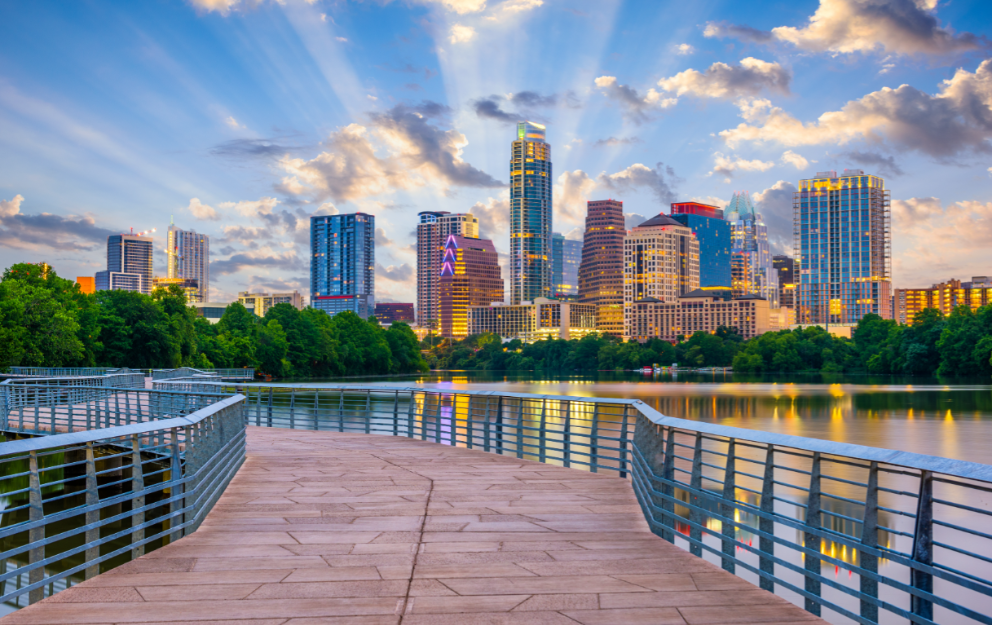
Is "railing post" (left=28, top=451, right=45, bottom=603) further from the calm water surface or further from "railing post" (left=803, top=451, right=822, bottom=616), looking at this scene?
the calm water surface

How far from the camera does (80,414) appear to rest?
1054 inches

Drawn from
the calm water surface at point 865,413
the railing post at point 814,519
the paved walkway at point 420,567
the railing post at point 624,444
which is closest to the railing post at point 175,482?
the paved walkway at point 420,567

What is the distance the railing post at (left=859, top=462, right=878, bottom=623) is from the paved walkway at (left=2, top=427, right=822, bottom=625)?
446 mm

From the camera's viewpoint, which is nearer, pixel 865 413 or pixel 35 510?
pixel 35 510

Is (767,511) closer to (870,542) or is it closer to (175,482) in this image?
(870,542)

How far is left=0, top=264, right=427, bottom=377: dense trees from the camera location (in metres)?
61.9

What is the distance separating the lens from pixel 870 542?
15.6ft

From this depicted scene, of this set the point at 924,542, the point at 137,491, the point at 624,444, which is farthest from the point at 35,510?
the point at 624,444

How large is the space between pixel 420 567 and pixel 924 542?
12.6 feet

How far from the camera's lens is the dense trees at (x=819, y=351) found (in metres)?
106

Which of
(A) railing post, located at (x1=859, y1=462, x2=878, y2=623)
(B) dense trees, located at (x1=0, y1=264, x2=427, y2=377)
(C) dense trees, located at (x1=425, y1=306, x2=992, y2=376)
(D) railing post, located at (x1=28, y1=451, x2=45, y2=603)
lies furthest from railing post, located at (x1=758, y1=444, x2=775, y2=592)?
(C) dense trees, located at (x1=425, y1=306, x2=992, y2=376)

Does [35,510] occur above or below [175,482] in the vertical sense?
above

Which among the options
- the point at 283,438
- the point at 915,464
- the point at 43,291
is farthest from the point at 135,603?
the point at 43,291

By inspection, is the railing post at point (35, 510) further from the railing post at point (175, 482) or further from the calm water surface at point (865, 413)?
the calm water surface at point (865, 413)
